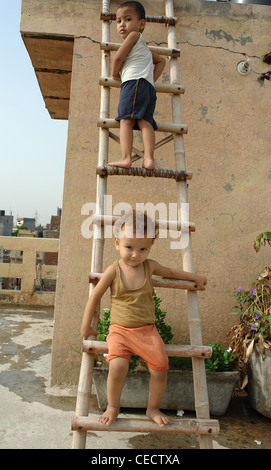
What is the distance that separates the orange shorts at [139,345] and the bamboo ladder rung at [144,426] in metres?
0.23

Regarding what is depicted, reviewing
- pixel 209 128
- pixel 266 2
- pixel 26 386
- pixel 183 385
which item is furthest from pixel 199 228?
pixel 266 2

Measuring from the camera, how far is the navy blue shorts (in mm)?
2096

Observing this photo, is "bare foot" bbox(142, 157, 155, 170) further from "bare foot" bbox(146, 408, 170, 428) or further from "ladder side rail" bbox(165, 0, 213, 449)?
"bare foot" bbox(146, 408, 170, 428)

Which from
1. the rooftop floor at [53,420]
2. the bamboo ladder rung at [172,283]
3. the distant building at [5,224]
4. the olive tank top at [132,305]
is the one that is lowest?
the rooftop floor at [53,420]

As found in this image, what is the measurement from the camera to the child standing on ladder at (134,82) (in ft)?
6.83

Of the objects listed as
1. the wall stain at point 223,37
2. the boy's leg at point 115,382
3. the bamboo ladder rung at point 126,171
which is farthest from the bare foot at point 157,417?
the wall stain at point 223,37

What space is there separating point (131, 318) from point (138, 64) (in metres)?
1.47

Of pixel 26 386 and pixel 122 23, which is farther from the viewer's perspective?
pixel 26 386

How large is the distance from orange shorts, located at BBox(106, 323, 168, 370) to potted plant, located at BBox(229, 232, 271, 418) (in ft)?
3.35

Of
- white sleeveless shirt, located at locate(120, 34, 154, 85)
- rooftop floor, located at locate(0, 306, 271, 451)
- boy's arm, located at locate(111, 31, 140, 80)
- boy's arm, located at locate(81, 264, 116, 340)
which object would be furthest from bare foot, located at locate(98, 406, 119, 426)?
boy's arm, located at locate(111, 31, 140, 80)

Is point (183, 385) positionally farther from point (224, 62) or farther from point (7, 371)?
point (224, 62)

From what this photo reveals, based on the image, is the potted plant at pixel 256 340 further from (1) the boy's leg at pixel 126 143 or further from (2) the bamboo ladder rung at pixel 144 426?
(1) the boy's leg at pixel 126 143

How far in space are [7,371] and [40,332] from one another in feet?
4.04

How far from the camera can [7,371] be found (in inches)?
114
